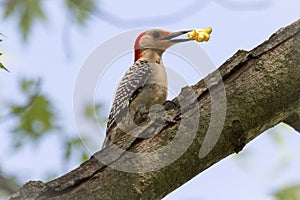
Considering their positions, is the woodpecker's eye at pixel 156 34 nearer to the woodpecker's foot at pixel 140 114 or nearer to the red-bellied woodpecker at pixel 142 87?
the red-bellied woodpecker at pixel 142 87

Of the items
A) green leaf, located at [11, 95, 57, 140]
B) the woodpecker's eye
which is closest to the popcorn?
the woodpecker's eye

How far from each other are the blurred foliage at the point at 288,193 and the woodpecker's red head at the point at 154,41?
5.90 ft

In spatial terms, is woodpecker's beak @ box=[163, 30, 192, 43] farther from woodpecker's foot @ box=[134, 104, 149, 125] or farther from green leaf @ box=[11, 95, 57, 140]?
green leaf @ box=[11, 95, 57, 140]

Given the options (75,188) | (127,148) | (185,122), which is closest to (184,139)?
(185,122)

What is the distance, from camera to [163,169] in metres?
2.79

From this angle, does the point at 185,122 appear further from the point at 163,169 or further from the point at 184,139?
the point at 163,169

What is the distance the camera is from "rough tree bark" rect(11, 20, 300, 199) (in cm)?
275

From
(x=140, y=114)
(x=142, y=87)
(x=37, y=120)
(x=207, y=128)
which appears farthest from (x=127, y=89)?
(x=207, y=128)

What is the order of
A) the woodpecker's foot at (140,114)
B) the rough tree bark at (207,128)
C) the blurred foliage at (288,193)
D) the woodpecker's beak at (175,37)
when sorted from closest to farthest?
1. the rough tree bark at (207,128)
2. the woodpecker's foot at (140,114)
3. the woodpecker's beak at (175,37)
4. the blurred foliage at (288,193)

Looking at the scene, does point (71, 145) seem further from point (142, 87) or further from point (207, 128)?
point (207, 128)

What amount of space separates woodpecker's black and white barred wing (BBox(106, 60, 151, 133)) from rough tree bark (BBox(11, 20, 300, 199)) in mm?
1900

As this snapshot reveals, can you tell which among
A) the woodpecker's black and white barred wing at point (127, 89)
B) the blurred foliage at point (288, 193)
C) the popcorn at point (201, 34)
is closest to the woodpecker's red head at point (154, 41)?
the woodpecker's black and white barred wing at point (127, 89)

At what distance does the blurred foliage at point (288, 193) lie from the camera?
5895mm

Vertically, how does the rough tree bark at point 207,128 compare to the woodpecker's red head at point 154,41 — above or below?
below
